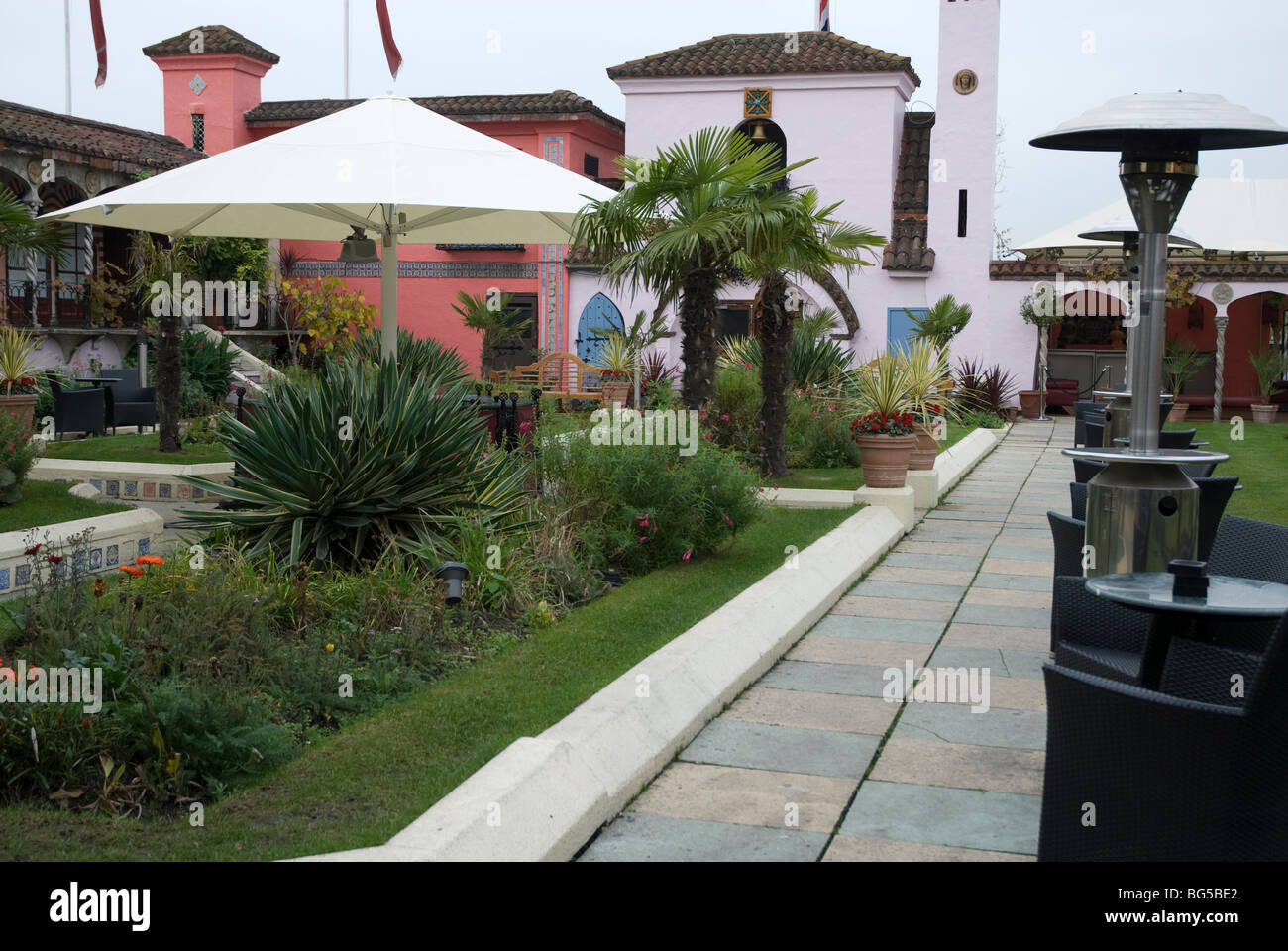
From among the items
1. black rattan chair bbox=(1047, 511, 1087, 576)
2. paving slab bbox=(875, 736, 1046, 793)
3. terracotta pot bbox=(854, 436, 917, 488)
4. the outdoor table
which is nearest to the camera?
the outdoor table

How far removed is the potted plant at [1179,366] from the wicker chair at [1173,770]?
1911 centimetres

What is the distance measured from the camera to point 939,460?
1439cm

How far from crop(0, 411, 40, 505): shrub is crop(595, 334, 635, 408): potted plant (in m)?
11.0

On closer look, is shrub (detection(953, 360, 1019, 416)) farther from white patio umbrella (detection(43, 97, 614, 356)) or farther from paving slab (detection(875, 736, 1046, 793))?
paving slab (detection(875, 736, 1046, 793))

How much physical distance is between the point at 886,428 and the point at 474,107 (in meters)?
16.5

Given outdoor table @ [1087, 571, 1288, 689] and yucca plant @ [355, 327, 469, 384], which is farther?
yucca plant @ [355, 327, 469, 384]

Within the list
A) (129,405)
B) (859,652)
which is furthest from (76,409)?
(859,652)

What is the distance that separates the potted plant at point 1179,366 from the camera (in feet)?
69.8

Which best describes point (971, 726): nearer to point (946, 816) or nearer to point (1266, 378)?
point (946, 816)

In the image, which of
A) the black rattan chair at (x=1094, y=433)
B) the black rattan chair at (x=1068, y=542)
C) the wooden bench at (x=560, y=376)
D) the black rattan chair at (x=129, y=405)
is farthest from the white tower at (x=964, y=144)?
the black rattan chair at (x=1068, y=542)

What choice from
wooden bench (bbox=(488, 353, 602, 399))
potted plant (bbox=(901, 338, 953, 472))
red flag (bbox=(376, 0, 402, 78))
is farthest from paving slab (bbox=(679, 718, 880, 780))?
red flag (bbox=(376, 0, 402, 78))

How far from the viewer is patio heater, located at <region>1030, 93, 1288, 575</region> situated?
4480mm

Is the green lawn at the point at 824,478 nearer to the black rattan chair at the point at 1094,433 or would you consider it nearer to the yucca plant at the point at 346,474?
the black rattan chair at the point at 1094,433
